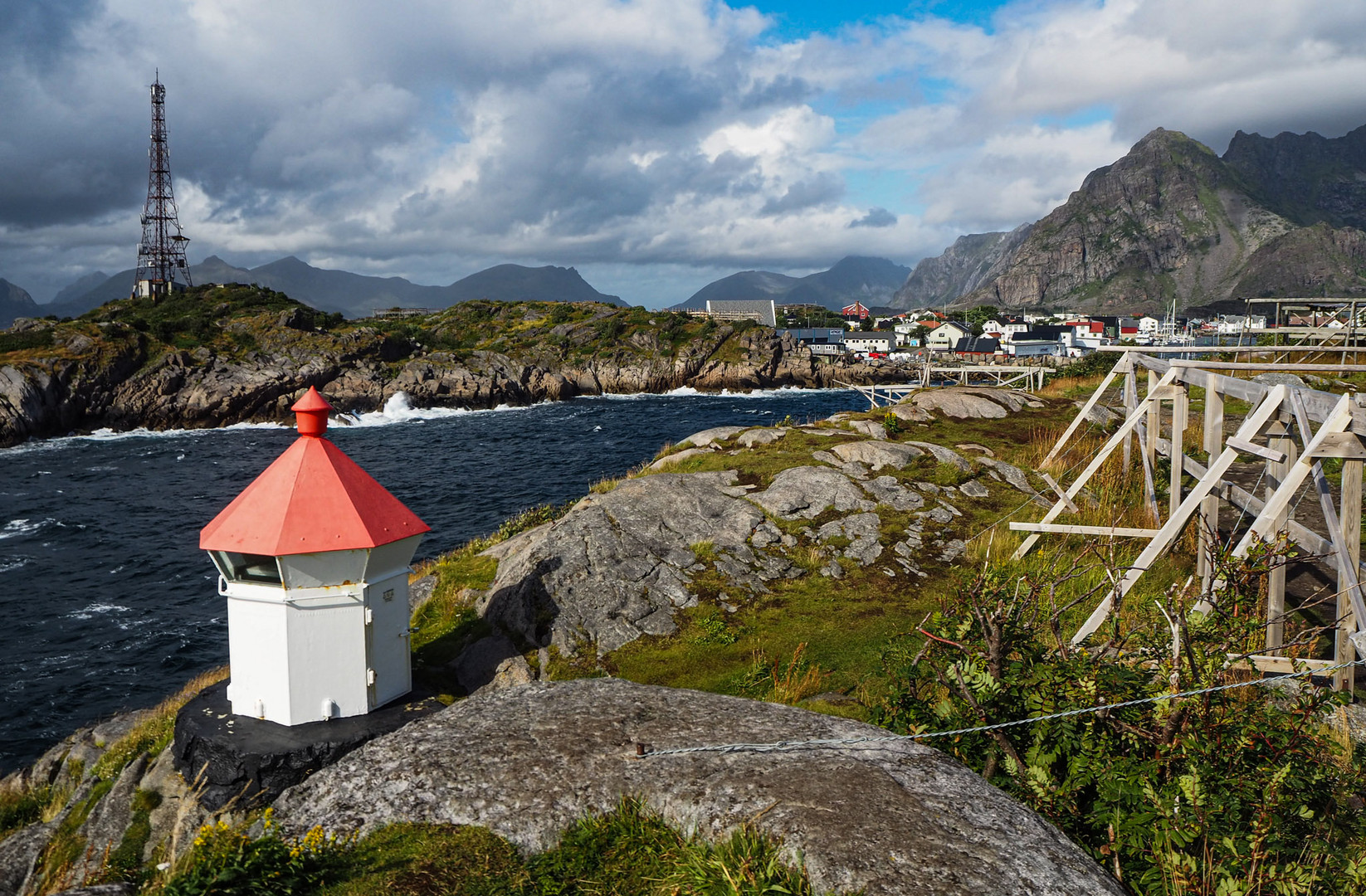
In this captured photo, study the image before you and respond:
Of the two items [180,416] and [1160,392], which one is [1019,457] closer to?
[1160,392]

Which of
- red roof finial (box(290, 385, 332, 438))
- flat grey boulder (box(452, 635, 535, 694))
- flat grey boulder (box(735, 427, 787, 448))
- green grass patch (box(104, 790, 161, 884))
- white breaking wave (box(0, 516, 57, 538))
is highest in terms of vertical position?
red roof finial (box(290, 385, 332, 438))

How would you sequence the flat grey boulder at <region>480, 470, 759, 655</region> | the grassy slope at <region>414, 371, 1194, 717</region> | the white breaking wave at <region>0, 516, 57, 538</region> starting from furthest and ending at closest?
the white breaking wave at <region>0, 516, 57, 538</region>, the flat grey boulder at <region>480, 470, 759, 655</region>, the grassy slope at <region>414, 371, 1194, 717</region>

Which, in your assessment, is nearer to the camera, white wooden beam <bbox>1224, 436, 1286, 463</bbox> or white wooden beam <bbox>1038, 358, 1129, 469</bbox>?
white wooden beam <bbox>1224, 436, 1286, 463</bbox>

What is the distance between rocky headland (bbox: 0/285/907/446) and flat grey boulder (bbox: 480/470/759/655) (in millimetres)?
70514

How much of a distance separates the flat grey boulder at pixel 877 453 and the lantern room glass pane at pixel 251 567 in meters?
12.1

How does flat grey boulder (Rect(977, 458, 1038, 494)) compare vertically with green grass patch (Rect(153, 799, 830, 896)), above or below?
above

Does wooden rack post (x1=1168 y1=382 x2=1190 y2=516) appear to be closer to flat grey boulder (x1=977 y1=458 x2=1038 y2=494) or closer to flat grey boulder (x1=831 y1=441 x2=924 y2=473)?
flat grey boulder (x1=977 y1=458 x2=1038 y2=494)

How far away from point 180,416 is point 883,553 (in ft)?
256

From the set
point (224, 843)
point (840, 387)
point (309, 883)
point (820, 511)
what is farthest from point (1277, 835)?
point (840, 387)

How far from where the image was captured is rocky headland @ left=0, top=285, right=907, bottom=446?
69.6 m

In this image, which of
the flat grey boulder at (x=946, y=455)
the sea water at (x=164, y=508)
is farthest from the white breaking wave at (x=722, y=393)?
the flat grey boulder at (x=946, y=455)

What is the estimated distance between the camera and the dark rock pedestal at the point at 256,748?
764 centimetres

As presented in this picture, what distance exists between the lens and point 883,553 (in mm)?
13906

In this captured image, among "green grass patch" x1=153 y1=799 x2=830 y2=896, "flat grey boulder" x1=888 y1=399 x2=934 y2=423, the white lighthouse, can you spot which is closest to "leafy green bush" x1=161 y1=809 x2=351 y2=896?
"green grass patch" x1=153 y1=799 x2=830 y2=896
